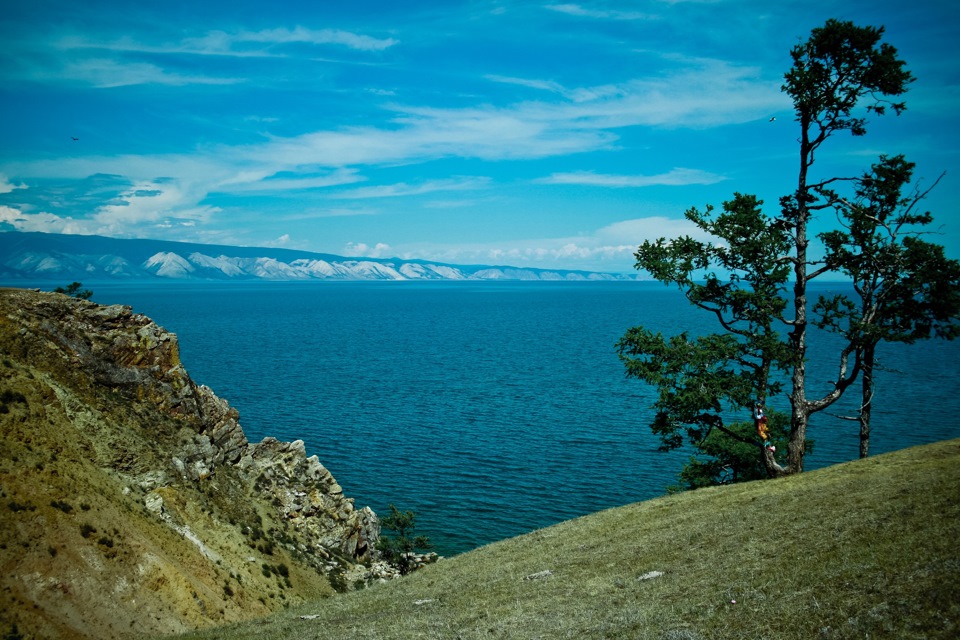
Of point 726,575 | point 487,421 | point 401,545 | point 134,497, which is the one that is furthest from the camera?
point 487,421

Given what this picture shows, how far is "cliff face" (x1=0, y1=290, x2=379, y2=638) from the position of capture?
24.4m

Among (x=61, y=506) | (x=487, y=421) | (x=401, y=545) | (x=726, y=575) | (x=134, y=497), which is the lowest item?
(x=401, y=545)

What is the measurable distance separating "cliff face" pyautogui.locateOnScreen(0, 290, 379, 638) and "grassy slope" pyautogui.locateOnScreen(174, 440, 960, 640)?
6.04 metres

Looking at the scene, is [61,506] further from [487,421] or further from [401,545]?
[487,421]

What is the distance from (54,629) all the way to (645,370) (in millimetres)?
26171

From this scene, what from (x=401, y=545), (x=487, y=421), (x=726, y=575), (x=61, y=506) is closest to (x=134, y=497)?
(x=61, y=506)

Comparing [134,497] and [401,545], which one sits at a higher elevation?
[134,497]

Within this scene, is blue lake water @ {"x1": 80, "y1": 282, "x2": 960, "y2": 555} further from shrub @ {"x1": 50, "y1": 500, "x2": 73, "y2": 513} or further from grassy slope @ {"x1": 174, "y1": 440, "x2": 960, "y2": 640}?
shrub @ {"x1": 50, "y1": 500, "x2": 73, "y2": 513}

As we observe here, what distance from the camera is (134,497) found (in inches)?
1248

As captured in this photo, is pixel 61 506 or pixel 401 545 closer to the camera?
pixel 61 506

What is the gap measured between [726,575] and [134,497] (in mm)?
28452

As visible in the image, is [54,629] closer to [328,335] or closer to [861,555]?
[861,555]

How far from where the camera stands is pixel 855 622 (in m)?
13.2

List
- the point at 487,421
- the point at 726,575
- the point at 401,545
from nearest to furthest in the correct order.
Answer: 1. the point at 726,575
2. the point at 401,545
3. the point at 487,421
